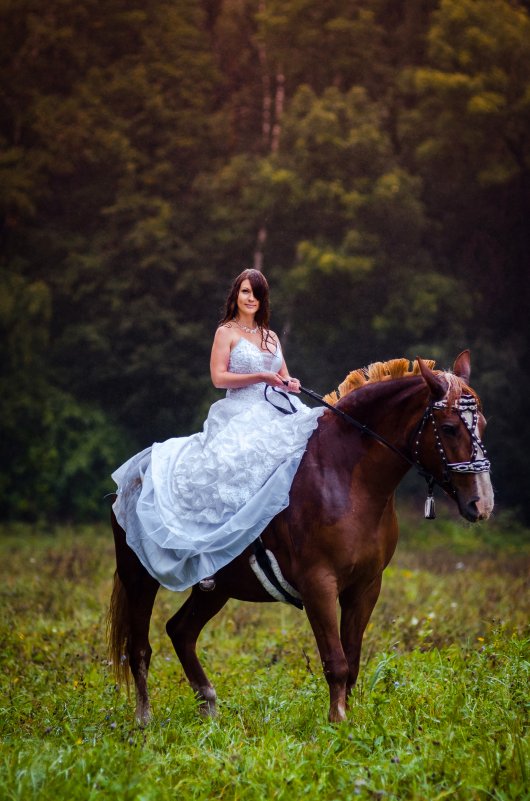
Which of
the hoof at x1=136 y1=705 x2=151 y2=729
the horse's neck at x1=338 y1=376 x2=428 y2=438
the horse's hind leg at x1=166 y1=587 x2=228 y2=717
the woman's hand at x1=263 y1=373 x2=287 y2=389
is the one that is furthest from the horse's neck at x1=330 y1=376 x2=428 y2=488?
the hoof at x1=136 y1=705 x2=151 y2=729

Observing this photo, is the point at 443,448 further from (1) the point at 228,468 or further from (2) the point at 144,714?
(2) the point at 144,714

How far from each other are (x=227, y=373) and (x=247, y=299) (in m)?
0.44

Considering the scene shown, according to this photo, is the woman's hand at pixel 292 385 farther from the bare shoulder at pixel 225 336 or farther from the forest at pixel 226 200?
the forest at pixel 226 200

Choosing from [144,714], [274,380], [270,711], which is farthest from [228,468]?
[144,714]

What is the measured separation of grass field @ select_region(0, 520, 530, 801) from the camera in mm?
3141

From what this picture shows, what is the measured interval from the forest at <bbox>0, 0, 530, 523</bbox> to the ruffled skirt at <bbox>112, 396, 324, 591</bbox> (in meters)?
10.2

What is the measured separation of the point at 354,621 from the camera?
13.5 ft

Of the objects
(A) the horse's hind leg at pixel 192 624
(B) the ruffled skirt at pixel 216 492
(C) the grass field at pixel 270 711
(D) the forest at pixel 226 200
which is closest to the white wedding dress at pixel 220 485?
(B) the ruffled skirt at pixel 216 492

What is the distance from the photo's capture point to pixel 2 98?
50.4ft

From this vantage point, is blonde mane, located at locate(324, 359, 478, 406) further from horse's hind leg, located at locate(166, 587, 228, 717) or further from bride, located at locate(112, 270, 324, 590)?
horse's hind leg, located at locate(166, 587, 228, 717)

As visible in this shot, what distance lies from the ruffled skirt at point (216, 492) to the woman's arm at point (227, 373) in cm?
14

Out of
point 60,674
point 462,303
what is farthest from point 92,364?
point 60,674

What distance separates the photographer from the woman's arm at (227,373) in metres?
4.32

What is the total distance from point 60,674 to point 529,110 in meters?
12.2
